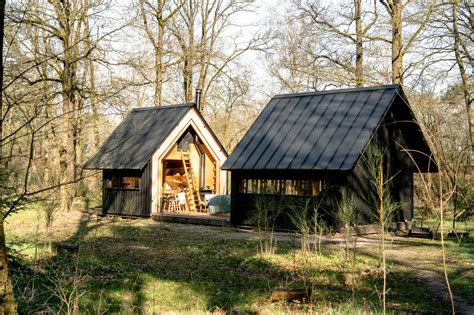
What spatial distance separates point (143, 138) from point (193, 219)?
5209 millimetres

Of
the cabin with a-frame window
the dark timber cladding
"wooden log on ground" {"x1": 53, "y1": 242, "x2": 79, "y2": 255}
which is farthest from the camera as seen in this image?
the cabin with a-frame window

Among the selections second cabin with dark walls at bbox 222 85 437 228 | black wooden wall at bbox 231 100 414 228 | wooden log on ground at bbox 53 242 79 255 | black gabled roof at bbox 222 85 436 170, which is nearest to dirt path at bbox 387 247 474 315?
black wooden wall at bbox 231 100 414 228

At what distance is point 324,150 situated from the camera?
59.6 ft

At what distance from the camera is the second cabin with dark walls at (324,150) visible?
17.8 meters

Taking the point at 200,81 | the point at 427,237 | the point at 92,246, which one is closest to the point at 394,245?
the point at 427,237

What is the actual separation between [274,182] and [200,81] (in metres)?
18.5

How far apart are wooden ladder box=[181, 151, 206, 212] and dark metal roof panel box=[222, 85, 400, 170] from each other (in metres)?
5.67

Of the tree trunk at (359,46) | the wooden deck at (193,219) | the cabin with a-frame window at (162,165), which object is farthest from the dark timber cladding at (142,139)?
the tree trunk at (359,46)

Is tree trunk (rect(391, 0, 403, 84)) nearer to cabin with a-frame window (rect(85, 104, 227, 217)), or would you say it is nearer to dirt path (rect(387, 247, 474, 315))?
cabin with a-frame window (rect(85, 104, 227, 217))

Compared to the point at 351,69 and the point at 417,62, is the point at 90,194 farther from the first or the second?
the point at 417,62

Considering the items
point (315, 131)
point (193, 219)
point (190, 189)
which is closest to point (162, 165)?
point (190, 189)

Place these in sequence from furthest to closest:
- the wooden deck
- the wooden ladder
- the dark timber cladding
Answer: the wooden ladder, the dark timber cladding, the wooden deck

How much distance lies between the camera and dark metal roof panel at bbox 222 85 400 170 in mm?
17812

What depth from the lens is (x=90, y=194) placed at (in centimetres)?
3550
